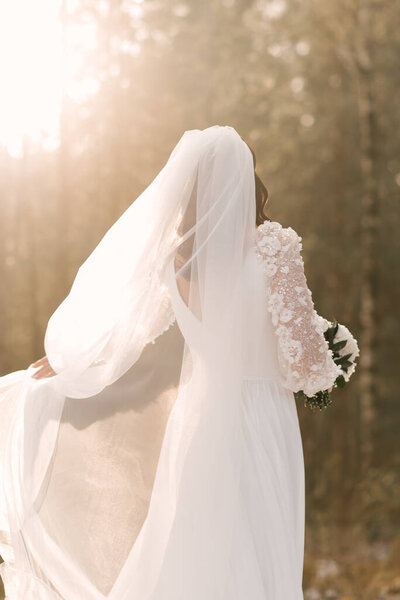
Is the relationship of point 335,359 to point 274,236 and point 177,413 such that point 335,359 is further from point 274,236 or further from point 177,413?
point 177,413

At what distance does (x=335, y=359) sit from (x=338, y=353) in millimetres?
38

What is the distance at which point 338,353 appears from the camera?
13.8ft

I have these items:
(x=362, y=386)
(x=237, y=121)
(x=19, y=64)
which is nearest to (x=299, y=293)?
(x=19, y=64)

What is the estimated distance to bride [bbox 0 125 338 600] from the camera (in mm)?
3525

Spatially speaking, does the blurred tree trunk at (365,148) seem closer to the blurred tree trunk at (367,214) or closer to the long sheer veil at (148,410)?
the blurred tree trunk at (367,214)

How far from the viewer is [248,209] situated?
12.4ft

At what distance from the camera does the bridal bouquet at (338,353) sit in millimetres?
4125

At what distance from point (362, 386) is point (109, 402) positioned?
33.2 feet

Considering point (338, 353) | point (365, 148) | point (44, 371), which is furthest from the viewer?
point (365, 148)

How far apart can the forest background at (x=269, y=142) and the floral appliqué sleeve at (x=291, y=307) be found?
8118mm

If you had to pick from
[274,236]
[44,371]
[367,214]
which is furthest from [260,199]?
[367,214]

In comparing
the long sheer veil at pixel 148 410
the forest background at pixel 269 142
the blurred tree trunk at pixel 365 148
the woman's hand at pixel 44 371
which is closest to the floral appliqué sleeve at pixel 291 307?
the long sheer veil at pixel 148 410

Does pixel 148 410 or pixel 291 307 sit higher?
pixel 291 307

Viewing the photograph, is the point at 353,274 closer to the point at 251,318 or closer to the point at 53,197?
the point at 53,197
